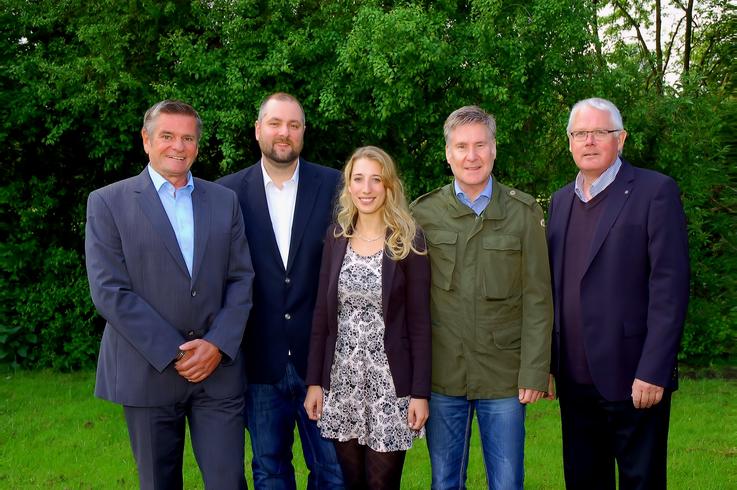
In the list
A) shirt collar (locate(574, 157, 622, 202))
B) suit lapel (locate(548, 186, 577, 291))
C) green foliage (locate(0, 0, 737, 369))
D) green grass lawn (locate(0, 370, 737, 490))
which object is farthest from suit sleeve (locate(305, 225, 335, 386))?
green foliage (locate(0, 0, 737, 369))

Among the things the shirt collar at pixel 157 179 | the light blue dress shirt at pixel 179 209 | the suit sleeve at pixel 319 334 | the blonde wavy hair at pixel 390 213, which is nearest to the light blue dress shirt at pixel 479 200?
the blonde wavy hair at pixel 390 213

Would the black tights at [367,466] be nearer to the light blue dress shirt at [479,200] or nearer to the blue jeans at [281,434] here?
the blue jeans at [281,434]

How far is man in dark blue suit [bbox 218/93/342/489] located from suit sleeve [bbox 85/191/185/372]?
0.66 m

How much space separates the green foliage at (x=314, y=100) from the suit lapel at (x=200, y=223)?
14.0 ft

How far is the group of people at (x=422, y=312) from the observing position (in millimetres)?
3494

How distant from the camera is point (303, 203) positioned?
4.13m

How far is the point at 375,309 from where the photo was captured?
3578 mm

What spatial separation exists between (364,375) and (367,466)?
436 millimetres

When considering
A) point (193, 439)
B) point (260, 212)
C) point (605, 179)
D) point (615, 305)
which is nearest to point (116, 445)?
point (193, 439)

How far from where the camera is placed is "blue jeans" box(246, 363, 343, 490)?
4039 millimetres

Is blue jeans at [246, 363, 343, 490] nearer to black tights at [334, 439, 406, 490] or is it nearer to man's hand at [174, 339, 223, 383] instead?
black tights at [334, 439, 406, 490]

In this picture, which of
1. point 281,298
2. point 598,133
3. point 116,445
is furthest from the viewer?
point 116,445

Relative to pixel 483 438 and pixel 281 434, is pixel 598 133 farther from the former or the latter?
pixel 281 434

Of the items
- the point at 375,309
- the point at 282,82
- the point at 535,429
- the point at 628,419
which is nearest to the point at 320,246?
the point at 375,309
